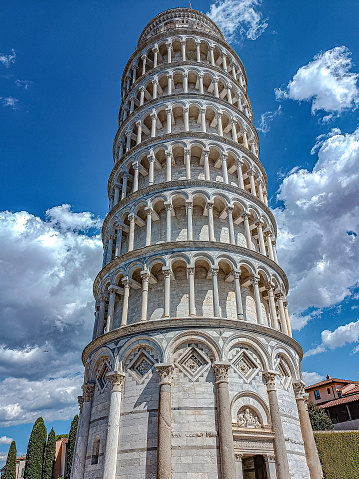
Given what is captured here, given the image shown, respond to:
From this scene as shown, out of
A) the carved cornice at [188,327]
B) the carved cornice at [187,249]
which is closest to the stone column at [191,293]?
the carved cornice at [188,327]

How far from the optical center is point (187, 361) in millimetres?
15711

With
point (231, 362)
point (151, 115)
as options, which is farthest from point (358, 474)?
point (151, 115)

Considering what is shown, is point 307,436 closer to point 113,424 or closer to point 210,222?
point 113,424

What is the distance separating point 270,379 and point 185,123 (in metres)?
15.0

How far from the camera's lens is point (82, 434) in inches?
653

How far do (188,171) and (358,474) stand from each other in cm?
2291

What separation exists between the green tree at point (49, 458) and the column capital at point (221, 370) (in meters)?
34.7

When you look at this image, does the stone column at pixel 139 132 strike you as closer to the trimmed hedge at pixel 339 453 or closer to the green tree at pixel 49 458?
the trimmed hedge at pixel 339 453

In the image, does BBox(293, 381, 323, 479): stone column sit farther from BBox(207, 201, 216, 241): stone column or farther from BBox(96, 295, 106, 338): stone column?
BBox(96, 295, 106, 338): stone column

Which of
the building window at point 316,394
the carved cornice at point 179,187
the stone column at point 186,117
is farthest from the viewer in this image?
the building window at point 316,394

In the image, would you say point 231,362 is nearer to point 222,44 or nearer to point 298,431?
point 298,431

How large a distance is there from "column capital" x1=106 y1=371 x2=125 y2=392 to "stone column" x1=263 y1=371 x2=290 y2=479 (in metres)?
5.85

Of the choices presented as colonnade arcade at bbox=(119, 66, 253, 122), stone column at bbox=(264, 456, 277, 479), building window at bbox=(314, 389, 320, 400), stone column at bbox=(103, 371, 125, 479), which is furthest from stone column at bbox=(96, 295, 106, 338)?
building window at bbox=(314, 389, 320, 400)

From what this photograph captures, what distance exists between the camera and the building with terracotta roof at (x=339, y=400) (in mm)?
36906
